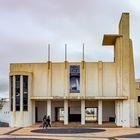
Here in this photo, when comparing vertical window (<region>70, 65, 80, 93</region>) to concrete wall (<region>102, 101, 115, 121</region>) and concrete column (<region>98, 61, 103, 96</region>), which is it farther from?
concrete wall (<region>102, 101, 115, 121</region>)

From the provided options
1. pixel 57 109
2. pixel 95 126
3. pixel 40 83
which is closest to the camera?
pixel 95 126

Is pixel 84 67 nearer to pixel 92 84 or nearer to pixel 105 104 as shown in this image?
pixel 92 84

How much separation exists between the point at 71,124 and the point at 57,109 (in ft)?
17.2

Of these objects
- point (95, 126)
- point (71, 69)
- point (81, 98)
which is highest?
point (71, 69)

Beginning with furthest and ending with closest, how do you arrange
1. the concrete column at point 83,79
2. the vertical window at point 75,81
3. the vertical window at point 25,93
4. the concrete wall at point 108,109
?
the concrete wall at point 108,109 → the vertical window at point 75,81 → the concrete column at point 83,79 → the vertical window at point 25,93

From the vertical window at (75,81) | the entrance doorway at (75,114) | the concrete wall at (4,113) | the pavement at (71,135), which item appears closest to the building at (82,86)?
the vertical window at (75,81)

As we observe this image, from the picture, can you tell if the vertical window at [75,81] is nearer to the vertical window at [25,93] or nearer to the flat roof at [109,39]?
the flat roof at [109,39]

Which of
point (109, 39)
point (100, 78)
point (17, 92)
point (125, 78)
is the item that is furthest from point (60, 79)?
point (125, 78)

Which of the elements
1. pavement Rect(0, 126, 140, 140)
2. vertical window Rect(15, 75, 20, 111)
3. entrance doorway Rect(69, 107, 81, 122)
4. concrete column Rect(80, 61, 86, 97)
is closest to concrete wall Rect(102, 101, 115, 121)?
entrance doorway Rect(69, 107, 81, 122)

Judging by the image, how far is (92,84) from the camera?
166 feet

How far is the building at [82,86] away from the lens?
1927 inches

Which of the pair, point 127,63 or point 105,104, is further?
point 105,104

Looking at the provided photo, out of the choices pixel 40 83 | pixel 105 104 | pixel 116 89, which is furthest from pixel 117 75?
pixel 40 83

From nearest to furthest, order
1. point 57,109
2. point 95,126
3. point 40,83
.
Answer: point 95,126, point 40,83, point 57,109
